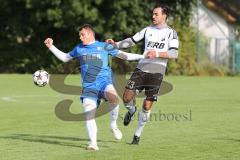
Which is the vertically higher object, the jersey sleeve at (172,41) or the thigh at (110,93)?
the jersey sleeve at (172,41)

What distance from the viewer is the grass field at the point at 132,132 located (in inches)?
446

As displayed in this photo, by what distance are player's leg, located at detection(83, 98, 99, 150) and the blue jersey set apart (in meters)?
0.23

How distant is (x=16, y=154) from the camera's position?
446 inches

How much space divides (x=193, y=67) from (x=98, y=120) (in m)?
27.9

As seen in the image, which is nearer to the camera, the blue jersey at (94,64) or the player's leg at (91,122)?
the player's leg at (91,122)

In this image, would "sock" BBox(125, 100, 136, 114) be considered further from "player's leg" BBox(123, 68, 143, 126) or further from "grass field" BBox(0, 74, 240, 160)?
"grass field" BBox(0, 74, 240, 160)

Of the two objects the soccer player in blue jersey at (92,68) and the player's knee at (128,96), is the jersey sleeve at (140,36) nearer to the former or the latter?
the soccer player in blue jersey at (92,68)

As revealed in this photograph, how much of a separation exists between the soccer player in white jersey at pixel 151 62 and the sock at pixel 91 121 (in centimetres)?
101

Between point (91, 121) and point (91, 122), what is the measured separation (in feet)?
0.07

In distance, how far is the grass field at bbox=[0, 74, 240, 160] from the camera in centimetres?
1133

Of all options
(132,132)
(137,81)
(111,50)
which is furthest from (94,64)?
(132,132)

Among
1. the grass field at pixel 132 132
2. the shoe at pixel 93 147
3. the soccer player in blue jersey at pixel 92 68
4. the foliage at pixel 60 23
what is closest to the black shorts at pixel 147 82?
the soccer player in blue jersey at pixel 92 68

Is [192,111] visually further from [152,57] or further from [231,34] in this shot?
[231,34]

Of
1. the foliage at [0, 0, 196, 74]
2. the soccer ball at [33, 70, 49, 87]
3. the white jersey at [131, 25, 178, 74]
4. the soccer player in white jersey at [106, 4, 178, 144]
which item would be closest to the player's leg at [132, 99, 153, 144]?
the soccer player in white jersey at [106, 4, 178, 144]
